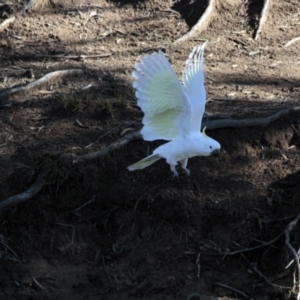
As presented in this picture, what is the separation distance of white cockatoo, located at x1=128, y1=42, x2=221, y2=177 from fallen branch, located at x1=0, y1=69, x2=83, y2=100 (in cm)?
203

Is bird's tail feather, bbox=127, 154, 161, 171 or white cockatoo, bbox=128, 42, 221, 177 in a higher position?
white cockatoo, bbox=128, 42, 221, 177

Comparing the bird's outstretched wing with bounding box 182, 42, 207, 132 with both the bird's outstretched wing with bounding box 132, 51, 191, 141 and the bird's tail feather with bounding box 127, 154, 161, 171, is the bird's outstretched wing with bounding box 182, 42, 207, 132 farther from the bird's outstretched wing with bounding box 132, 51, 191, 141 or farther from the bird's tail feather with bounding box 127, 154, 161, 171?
the bird's tail feather with bounding box 127, 154, 161, 171

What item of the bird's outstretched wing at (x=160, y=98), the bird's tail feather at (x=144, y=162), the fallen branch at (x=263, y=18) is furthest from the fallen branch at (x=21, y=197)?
the fallen branch at (x=263, y=18)

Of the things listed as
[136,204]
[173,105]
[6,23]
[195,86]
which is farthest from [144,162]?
[6,23]

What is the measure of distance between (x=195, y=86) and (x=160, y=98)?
33cm

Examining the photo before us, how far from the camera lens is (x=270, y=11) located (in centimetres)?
926

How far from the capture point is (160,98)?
18.9ft

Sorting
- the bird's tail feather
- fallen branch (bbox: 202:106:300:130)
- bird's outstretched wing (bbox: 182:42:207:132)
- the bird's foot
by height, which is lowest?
the bird's foot

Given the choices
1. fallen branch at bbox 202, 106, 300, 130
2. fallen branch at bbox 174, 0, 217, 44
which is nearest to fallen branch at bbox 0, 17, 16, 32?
fallen branch at bbox 174, 0, 217, 44

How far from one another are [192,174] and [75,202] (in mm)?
1099

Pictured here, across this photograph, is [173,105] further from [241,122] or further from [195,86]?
[241,122]

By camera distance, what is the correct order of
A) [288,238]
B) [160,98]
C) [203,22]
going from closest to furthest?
[160,98] → [288,238] → [203,22]

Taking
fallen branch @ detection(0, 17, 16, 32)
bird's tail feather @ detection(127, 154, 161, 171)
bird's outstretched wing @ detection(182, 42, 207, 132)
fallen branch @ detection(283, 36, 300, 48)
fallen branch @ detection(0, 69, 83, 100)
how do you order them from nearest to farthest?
bird's outstretched wing @ detection(182, 42, 207, 132)
bird's tail feather @ detection(127, 154, 161, 171)
fallen branch @ detection(0, 69, 83, 100)
fallen branch @ detection(283, 36, 300, 48)
fallen branch @ detection(0, 17, 16, 32)

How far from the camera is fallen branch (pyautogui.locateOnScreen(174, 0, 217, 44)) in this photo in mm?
8810
